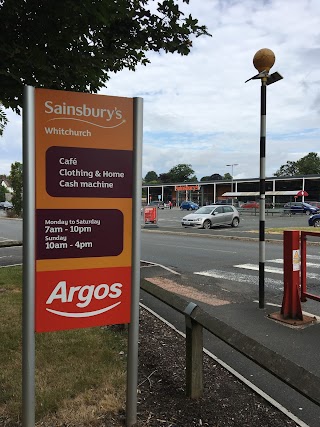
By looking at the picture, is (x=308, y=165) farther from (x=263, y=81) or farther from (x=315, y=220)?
(x=263, y=81)

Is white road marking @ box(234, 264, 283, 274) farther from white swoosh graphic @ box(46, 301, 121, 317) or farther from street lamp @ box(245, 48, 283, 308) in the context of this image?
white swoosh graphic @ box(46, 301, 121, 317)

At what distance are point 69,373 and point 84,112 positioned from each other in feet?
7.37

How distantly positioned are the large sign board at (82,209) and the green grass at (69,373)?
75cm

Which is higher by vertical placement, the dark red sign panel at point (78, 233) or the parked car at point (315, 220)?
the dark red sign panel at point (78, 233)

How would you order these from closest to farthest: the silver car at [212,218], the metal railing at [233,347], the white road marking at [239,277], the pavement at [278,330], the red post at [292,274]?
the metal railing at [233,347] < the pavement at [278,330] < the red post at [292,274] < the white road marking at [239,277] < the silver car at [212,218]

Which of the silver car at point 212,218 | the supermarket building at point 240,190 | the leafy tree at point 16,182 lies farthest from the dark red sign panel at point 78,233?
the supermarket building at point 240,190

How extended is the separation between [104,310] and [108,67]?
7.87 ft

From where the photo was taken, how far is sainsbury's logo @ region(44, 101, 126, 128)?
246cm

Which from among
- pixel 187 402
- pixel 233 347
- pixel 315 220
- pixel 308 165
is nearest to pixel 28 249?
pixel 233 347

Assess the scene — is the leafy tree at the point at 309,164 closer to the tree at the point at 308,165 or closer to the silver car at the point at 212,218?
the tree at the point at 308,165

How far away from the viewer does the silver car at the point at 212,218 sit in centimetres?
2469

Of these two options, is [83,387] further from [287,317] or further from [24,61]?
[287,317]

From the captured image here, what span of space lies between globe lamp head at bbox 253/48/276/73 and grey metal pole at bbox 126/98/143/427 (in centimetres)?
343

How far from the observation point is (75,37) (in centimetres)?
333
